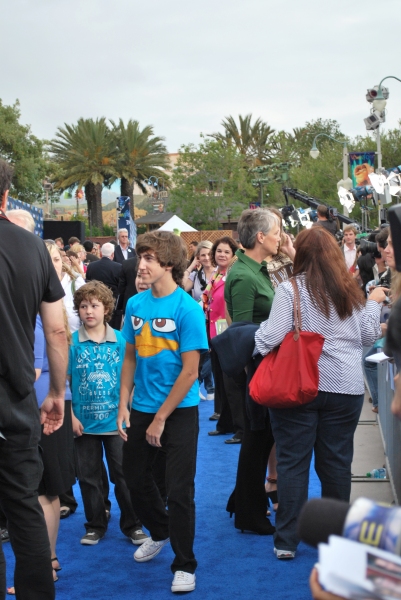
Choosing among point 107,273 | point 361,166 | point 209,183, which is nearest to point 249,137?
point 209,183

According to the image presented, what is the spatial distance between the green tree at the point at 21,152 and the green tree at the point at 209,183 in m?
10.3

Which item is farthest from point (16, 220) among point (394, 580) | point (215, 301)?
point (215, 301)

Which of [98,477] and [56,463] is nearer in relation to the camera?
[56,463]

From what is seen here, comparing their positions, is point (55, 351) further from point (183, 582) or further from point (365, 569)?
point (365, 569)

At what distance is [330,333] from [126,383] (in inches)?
48.4

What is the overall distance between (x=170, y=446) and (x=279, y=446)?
2.26ft

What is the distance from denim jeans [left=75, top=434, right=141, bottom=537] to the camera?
519 cm

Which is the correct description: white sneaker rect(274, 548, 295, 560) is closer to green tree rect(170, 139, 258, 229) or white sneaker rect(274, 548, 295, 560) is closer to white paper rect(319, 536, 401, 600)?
white paper rect(319, 536, 401, 600)

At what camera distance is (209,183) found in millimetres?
58031

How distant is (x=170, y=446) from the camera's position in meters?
4.36

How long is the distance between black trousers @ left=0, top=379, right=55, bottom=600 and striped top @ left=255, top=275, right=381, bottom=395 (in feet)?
5.20

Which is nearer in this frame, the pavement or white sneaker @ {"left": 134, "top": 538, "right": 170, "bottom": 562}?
white sneaker @ {"left": 134, "top": 538, "right": 170, "bottom": 562}

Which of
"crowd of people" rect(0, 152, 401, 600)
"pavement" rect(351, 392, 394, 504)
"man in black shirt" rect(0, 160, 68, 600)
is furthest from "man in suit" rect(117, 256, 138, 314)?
"man in black shirt" rect(0, 160, 68, 600)

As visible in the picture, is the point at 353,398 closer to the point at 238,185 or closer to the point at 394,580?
the point at 394,580
